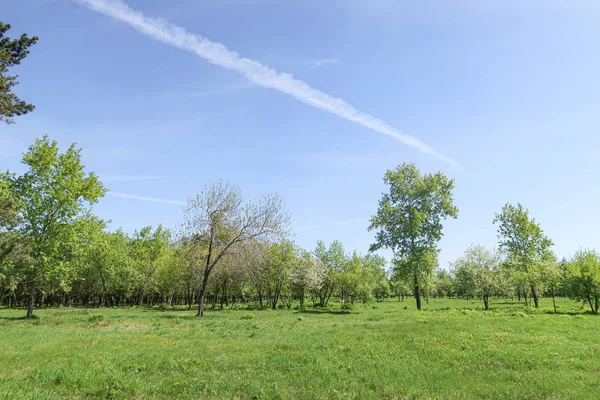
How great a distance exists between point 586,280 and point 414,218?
891 inches

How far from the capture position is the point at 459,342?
2038 cm

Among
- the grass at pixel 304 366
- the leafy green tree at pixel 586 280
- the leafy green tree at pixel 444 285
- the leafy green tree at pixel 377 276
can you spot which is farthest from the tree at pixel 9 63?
the leafy green tree at pixel 444 285

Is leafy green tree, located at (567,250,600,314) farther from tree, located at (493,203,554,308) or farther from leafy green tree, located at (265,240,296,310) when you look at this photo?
leafy green tree, located at (265,240,296,310)

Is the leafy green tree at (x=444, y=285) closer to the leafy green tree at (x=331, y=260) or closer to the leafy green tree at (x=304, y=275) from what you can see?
the leafy green tree at (x=331, y=260)

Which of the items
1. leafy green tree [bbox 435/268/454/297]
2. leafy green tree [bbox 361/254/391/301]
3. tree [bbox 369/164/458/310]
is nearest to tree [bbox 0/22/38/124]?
tree [bbox 369/164/458/310]

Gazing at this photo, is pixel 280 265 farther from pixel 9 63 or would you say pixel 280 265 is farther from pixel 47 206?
pixel 9 63

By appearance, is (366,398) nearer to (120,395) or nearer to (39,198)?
(120,395)

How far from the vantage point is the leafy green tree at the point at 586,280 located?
143 feet

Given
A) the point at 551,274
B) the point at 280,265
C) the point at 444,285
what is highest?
the point at 280,265

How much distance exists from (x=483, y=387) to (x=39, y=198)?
47.1 m

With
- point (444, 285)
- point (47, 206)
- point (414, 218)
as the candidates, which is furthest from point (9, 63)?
point (444, 285)

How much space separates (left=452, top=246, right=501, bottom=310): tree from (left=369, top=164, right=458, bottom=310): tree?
66.7ft

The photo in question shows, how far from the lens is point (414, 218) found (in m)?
52.9

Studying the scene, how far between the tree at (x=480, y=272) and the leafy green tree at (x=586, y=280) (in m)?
19.8
